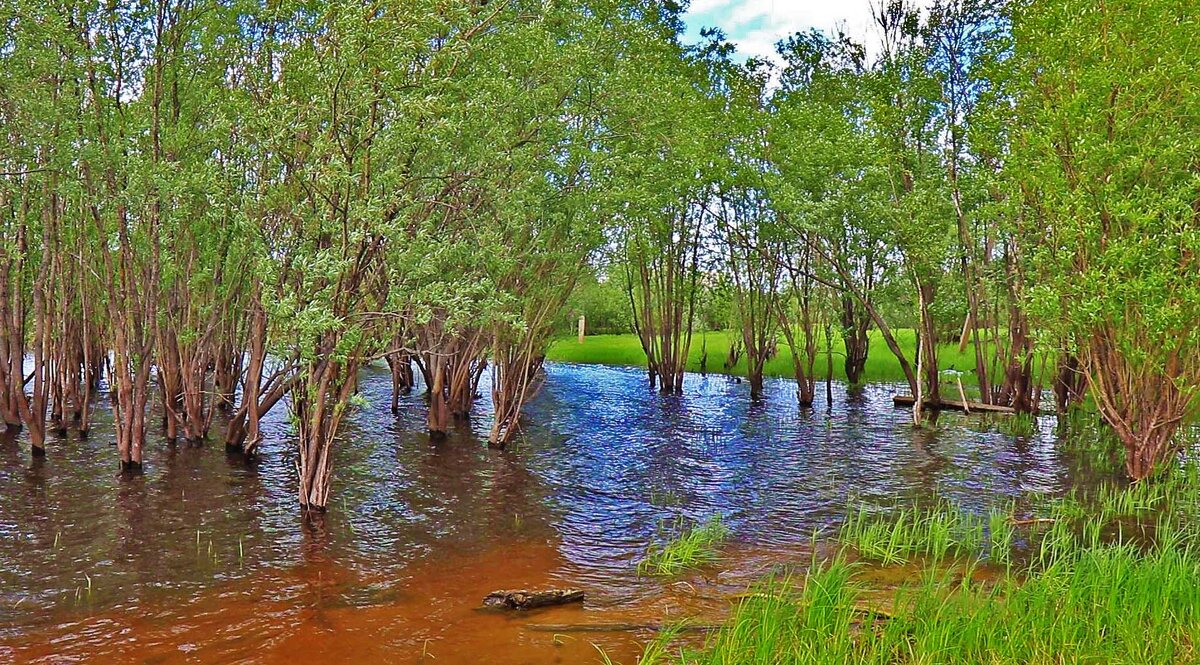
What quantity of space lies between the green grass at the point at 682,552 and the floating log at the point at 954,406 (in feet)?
61.9

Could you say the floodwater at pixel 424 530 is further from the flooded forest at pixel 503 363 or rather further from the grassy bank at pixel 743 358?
the grassy bank at pixel 743 358

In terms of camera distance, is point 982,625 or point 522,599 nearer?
point 982,625

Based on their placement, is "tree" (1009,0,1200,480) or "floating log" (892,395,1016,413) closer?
"tree" (1009,0,1200,480)

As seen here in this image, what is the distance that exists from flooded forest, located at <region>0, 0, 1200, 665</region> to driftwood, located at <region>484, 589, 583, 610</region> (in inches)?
1.2

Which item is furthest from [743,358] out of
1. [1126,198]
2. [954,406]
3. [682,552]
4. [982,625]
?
[982,625]

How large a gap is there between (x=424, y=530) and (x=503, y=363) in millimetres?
7722

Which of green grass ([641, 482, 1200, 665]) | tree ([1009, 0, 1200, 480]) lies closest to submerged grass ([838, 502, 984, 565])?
green grass ([641, 482, 1200, 665])

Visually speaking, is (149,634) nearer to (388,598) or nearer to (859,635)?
(388,598)

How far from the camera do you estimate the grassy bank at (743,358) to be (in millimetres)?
41719

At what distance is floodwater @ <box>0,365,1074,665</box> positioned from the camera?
8.62m

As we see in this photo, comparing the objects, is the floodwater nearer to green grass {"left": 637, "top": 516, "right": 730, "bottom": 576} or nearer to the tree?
green grass {"left": 637, "top": 516, "right": 730, "bottom": 576}

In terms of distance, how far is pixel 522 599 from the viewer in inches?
364

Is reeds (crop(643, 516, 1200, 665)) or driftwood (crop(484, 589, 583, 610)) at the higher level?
reeds (crop(643, 516, 1200, 665))

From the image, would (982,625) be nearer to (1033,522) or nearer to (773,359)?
(1033,522)
